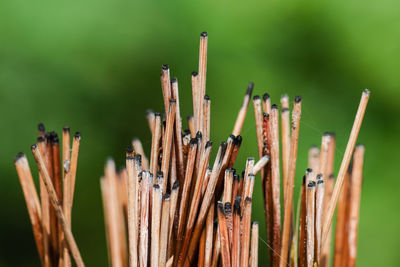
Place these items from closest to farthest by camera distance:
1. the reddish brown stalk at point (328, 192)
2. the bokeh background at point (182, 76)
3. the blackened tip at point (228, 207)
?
the blackened tip at point (228, 207)
the reddish brown stalk at point (328, 192)
the bokeh background at point (182, 76)

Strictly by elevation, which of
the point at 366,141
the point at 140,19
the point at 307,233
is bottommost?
the point at 307,233

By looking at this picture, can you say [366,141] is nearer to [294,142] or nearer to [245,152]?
[245,152]

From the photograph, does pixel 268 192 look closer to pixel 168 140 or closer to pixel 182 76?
pixel 168 140

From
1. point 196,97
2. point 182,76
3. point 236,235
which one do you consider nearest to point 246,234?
point 236,235

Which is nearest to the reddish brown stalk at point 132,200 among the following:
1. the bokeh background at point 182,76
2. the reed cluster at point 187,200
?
the reed cluster at point 187,200

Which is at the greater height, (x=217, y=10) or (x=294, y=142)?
(x=217, y=10)

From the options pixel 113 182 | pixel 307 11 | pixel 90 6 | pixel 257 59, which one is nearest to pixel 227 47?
pixel 257 59

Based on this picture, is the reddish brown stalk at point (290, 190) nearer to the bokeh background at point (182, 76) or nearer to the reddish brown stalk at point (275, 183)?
the reddish brown stalk at point (275, 183)
